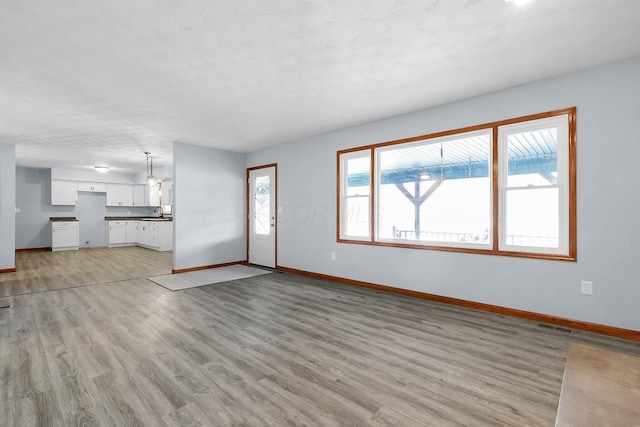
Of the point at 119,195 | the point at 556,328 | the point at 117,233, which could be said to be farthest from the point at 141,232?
the point at 556,328

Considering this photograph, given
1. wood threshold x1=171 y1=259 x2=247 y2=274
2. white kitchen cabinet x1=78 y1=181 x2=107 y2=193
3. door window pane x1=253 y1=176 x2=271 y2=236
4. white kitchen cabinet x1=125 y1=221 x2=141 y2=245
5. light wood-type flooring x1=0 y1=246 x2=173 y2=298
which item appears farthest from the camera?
white kitchen cabinet x1=125 y1=221 x2=141 y2=245

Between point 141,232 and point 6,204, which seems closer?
point 6,204

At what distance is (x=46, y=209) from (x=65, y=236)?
1154mm

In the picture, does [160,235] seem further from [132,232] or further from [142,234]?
[132,232]

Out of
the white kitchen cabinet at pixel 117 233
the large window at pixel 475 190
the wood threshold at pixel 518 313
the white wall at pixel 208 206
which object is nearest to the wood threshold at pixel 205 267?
the white wall at pixel 208 206

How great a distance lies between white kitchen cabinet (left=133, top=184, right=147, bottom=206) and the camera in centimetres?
1070

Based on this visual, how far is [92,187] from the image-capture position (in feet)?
32.4

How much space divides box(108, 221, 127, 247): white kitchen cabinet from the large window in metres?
8.88

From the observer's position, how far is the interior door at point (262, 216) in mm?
6602

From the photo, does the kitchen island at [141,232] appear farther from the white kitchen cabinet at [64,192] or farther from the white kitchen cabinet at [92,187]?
the white kitchen cabinet at [64,192]

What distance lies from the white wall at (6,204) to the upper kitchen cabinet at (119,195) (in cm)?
433

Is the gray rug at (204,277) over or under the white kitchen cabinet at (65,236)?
under

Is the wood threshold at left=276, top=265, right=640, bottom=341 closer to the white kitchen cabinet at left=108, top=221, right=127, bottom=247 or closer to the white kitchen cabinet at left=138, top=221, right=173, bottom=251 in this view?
the white kitchen cabinet at left=138, top=221, right=173, bottom=251

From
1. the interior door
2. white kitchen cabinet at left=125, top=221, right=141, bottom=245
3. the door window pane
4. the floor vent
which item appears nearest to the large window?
the floor vent
